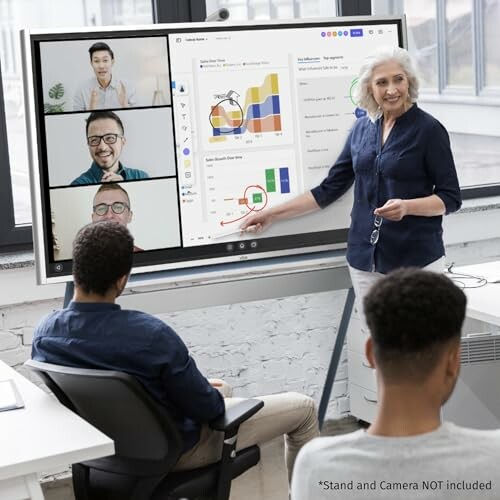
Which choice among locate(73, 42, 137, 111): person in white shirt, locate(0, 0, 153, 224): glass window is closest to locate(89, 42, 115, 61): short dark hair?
locate(73, 42, 137, 111): person in white shirt

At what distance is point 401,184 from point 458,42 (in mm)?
1614

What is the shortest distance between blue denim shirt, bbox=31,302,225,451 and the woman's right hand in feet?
3.29

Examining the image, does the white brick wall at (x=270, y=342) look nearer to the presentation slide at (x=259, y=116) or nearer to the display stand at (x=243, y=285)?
the display stand at (x=243, y=285)

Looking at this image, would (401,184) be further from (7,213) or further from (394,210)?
(7,213)

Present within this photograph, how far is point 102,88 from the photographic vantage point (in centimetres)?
309

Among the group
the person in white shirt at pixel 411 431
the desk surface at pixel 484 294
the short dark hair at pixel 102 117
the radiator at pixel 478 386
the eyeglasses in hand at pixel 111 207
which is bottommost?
the radiator at pixel 478 386

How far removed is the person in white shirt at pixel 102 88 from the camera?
307 cm

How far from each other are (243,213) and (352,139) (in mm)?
454

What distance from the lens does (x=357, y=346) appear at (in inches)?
161

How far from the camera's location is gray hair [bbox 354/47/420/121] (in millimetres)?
3227

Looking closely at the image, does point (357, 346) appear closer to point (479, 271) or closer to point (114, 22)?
point (479, 271)

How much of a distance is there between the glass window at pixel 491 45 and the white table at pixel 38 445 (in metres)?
3.03

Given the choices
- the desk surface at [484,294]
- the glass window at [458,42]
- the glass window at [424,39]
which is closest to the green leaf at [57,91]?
the desk surface at [484,294]

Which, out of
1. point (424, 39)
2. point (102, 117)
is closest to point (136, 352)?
point (102, 117)
